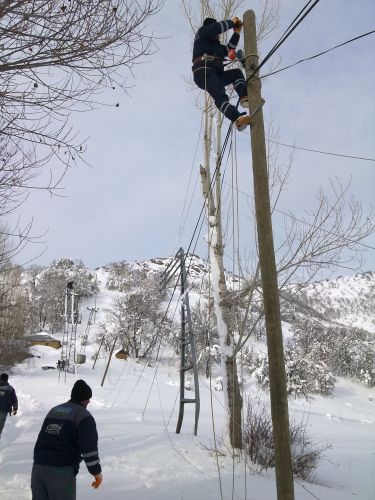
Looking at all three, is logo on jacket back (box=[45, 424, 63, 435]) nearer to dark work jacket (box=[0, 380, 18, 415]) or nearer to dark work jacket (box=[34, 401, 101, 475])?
dark work jacket (box=[34, 401, 101, 475])

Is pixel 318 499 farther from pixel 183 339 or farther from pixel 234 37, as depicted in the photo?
pixel 234 37

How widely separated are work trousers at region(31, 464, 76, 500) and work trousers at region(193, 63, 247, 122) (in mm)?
4164

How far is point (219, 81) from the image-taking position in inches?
219

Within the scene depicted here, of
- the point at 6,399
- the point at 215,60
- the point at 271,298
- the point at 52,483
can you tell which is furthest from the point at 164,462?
the point at 215,60

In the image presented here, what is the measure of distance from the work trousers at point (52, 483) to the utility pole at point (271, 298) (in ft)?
6.55

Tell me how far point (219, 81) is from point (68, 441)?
14.9ft

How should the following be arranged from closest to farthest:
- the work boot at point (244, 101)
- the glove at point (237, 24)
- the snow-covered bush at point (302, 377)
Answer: the work boot at point (244, 101)
the glove at point (237, 24)
the snow-covered bush at point (302, 377)

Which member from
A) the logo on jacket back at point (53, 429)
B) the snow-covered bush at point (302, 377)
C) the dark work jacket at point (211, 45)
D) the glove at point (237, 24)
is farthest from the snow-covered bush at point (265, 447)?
the snow-covered bush at point (302, 377)

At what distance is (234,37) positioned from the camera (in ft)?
18.3

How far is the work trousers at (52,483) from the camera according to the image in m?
4.14

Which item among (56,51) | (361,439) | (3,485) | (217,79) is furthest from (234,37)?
(361,439)

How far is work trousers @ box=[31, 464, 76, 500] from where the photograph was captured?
13.6 feet

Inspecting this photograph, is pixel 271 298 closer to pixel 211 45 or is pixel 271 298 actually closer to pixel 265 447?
pixel 211 45

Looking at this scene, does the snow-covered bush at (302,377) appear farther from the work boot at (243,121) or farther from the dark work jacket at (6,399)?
the work boot at (243,121)
